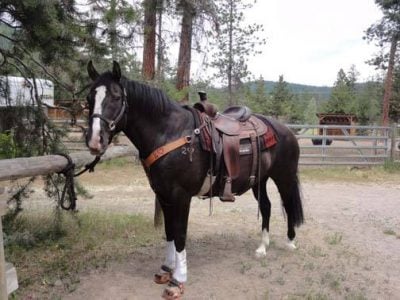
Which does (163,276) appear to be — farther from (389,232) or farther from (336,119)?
(336,119)

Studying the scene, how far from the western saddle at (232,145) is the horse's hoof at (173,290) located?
0.80m

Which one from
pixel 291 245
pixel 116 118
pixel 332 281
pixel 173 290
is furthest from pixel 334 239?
pixel 116 118

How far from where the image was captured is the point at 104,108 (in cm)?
291

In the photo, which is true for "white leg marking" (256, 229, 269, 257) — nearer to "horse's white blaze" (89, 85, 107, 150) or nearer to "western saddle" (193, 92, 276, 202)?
"western saddle" (193, 92, 276, 202)

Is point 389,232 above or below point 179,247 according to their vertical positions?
below

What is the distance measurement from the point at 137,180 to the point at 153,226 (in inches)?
177

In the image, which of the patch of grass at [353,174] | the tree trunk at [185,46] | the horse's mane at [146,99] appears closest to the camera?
the horse's mane at [146,99]

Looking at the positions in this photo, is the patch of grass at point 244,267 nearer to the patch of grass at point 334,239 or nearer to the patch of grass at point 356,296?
the patch of grass at point 356,296

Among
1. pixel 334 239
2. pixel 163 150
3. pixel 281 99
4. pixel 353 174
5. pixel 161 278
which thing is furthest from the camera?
pixel 281 99

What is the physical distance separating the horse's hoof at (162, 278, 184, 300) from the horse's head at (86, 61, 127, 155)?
121 cm

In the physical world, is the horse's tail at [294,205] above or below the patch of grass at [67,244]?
above

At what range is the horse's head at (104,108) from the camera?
2.83 m

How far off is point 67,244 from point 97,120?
225cm

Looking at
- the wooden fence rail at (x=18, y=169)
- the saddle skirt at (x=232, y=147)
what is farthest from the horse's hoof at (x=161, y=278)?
the wooden fence rail at (x=18, y=169)
